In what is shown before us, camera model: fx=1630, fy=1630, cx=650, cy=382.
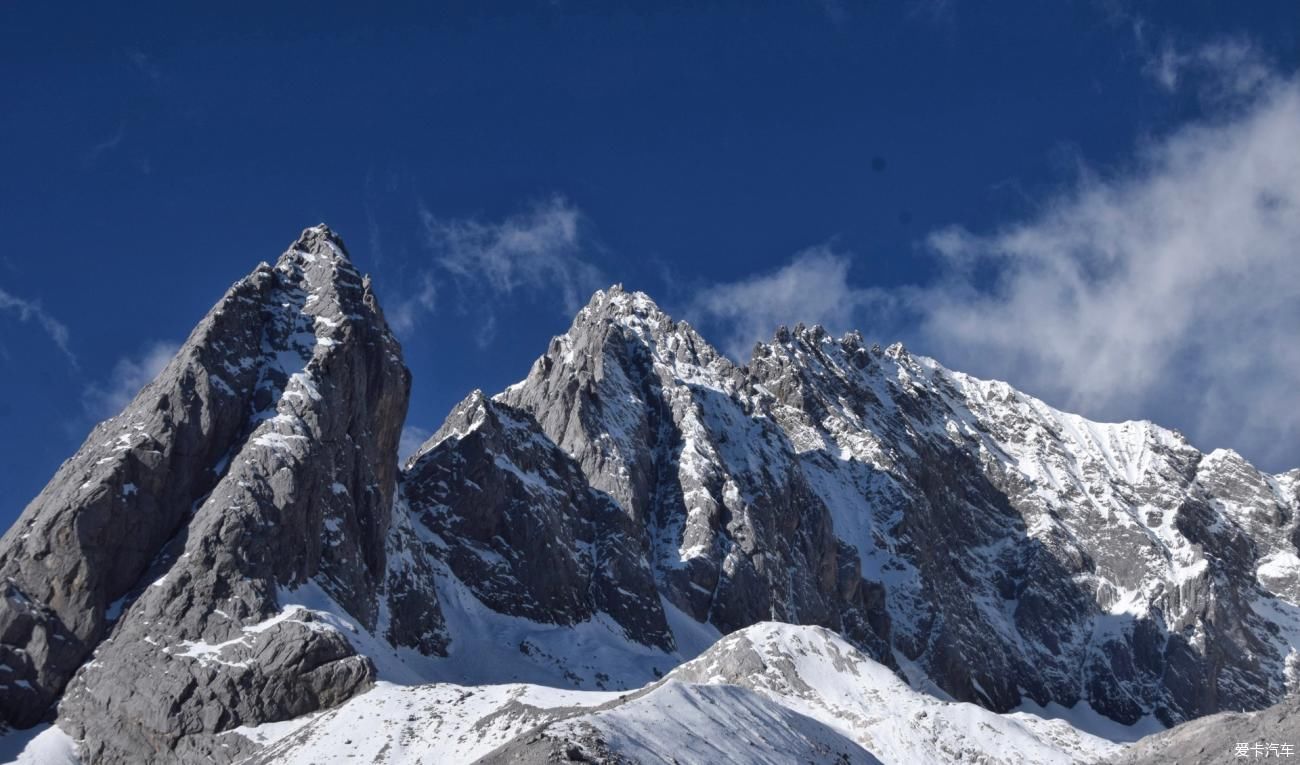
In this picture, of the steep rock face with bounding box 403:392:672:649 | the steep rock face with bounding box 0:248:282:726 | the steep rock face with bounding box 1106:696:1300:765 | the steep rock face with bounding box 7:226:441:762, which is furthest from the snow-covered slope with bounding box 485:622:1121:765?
the steep rock face with bounding box 0:248:282:726

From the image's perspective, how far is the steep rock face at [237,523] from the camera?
443ft

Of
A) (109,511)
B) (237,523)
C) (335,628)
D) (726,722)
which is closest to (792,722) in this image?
(726,722)

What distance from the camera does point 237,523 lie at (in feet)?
486

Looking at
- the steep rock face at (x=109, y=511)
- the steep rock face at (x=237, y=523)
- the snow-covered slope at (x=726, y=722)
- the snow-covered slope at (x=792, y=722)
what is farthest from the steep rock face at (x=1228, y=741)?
the steep rock face at (x=109, y=511)

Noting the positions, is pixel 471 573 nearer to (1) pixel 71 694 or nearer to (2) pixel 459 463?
(2) pixel 459 463

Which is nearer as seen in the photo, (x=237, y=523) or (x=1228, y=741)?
(x=1228, y=741)

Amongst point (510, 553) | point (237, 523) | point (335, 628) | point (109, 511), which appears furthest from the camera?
point (510, 553)

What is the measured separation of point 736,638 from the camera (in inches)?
5782

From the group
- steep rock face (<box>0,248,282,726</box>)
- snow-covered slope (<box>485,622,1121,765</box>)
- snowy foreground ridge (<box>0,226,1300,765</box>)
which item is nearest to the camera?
snow-covered slope (<box>485,622,1121,765</box>)

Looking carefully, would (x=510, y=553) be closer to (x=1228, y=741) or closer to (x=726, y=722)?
(x=726, y=722)

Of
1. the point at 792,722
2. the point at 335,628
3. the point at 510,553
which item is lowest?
the point at 792,722

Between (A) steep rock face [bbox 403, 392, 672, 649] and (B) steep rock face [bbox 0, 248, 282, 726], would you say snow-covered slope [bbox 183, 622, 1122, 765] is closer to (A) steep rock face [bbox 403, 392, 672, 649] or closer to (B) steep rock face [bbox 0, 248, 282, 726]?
(B) steep rock face [bbox 0, 248, 282, 726]

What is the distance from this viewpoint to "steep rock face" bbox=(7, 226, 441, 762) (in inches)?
5315

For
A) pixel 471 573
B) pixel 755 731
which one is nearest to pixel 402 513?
pixel 471 573
